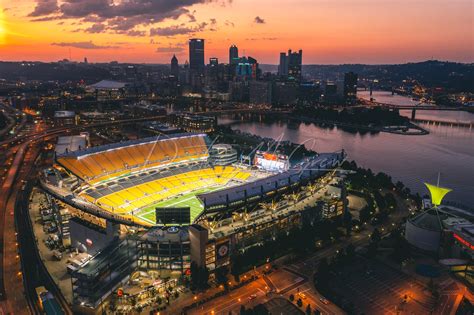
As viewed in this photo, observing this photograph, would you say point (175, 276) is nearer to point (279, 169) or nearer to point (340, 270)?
point (340, 270)

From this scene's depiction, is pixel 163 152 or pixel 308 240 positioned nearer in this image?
pixel 308 240

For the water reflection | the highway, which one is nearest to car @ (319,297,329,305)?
the highway

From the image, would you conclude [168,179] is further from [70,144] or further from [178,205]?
[70,144]

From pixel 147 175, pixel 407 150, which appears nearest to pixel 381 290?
pixel 147 175

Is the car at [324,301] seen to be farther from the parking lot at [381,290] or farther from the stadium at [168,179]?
the stadium at [168,179]

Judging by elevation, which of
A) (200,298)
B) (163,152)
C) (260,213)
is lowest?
(200,298)

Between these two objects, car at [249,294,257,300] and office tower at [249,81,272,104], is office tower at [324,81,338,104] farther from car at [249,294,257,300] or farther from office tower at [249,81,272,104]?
car at [249,294,257,300]

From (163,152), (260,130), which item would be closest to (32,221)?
(163,152)
